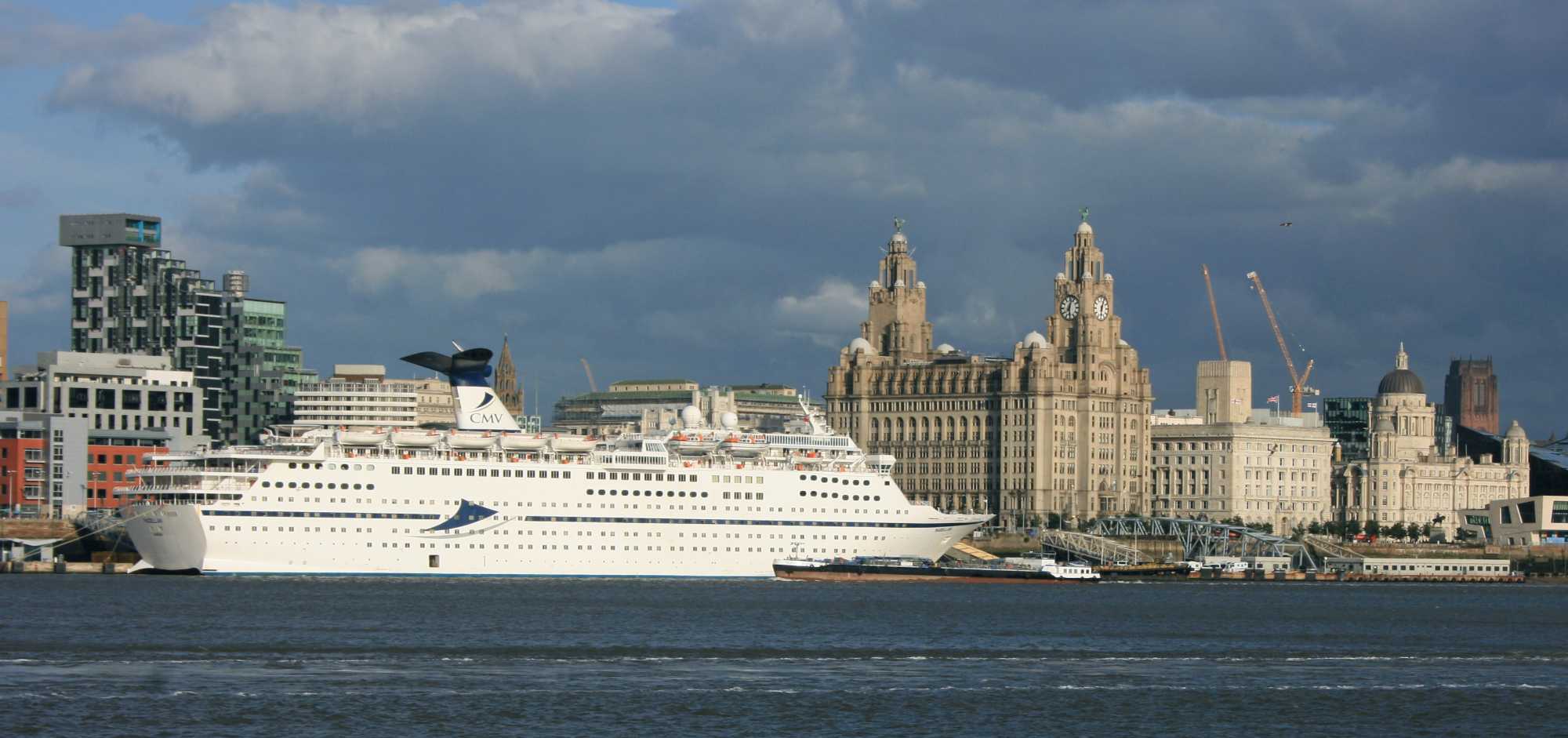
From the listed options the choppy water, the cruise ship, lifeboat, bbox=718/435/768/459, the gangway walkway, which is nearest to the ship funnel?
the cruise ship

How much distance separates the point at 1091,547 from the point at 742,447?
52965mm

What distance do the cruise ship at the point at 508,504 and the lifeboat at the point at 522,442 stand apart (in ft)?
0.34

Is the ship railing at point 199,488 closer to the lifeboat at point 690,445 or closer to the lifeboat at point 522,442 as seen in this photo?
the lifeboat at point 522,442

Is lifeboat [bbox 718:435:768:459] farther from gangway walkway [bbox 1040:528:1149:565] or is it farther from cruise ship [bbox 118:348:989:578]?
gangway walkway [bbox 1040:528:1149:565]

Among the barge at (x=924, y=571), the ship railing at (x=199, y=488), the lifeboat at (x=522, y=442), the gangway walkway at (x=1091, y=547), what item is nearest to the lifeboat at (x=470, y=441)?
the lifeboat at (x=522, y=442)

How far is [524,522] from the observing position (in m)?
139

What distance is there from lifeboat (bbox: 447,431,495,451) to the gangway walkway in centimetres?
6314

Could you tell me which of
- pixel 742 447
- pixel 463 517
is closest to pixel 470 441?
pixel 463 517

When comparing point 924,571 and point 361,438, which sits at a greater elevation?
point 361,438

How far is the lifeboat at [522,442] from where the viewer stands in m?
142

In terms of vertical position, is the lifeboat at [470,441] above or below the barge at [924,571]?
above

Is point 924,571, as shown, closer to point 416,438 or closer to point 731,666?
point 416,438

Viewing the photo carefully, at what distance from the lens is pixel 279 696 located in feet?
222

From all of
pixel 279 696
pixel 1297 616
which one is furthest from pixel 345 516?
pixel 279 696
